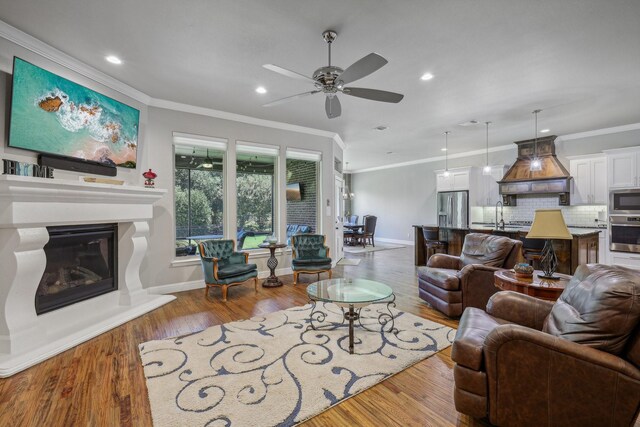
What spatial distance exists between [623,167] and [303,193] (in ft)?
20.4

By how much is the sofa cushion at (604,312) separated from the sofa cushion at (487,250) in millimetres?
1838

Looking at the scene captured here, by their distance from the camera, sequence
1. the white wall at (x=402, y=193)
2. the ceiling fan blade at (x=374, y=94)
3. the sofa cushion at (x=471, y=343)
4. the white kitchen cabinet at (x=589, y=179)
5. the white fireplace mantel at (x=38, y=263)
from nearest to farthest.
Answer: the sofa cushion at (x=471, y=343) → the white fireplace mantel at (x=38, y=263) → the ceiling fan blade at (x=374, y=94) → the white kitchen cabinet at (x=589, y=179) → the white wall at (x=402, y=193)

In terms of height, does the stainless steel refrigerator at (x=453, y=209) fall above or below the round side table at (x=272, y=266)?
above

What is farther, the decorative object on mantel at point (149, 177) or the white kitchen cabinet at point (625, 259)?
the white kitchen cabinet at point (625, 259)

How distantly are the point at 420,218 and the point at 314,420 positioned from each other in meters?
8.81

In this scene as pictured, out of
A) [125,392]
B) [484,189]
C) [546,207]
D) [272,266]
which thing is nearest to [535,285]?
[125,392]

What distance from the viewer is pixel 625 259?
545cm

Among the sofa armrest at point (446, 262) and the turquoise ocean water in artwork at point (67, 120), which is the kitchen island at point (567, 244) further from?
the turquoise ocean water in artwork at point (67, 120)

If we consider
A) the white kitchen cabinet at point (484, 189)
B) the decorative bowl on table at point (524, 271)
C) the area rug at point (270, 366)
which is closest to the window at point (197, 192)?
the area rug at point (270, 366)

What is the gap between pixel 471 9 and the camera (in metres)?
2.38

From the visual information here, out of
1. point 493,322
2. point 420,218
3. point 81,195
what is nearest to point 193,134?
point 81,195

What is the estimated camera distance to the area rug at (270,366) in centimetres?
186

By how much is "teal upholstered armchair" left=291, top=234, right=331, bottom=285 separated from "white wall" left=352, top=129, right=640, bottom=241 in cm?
548

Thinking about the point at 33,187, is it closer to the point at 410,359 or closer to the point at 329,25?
the point at 329,25
